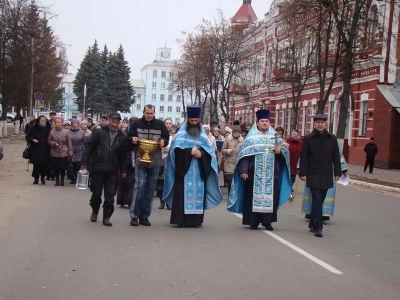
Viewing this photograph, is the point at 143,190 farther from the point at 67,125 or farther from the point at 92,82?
the point at 92,82

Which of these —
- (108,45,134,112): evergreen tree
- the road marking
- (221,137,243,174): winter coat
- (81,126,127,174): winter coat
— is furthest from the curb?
(108,45,134,112): evergreen tree

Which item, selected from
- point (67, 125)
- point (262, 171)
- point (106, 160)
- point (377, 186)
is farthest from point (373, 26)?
point (106, 160)

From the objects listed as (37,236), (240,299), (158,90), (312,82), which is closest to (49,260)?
(37,236)

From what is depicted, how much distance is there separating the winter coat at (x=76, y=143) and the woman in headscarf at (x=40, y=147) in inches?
26.6

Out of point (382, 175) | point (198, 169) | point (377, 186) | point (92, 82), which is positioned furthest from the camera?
point (92, 82)

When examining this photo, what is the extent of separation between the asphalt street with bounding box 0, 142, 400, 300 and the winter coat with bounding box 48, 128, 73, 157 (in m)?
4.49

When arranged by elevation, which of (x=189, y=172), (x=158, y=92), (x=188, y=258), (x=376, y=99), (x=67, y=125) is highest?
(x=158, y=92)

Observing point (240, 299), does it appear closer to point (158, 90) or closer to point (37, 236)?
point (37, 236)

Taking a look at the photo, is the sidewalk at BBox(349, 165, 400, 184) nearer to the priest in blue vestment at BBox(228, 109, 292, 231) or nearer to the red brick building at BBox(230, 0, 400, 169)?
the red brick building at BBox(230, 0, 400, 169)

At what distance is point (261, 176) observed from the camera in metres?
10.8

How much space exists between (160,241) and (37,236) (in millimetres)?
1857

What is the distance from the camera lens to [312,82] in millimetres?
45594

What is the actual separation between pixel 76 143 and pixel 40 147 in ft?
3.21

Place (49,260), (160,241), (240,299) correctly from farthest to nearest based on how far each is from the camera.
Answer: (160,241), (49,260), (240,299)
